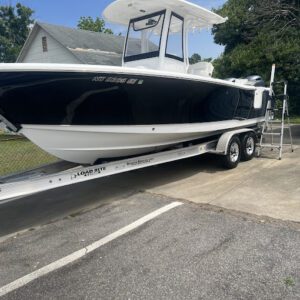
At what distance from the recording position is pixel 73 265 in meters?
3.51

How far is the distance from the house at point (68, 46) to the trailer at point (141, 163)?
1075 cm

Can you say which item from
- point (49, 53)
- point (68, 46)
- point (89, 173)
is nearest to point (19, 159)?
point (89, 173)

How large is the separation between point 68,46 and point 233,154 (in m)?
13.7

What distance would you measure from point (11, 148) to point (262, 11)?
980cm

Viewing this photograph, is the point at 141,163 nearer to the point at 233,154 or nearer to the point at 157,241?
the point at 157,241

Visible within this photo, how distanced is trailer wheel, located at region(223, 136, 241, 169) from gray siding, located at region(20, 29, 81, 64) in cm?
1220

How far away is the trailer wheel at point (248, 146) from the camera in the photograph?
7719mm

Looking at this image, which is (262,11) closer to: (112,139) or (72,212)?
(112,139)

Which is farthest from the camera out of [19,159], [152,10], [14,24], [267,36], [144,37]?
[14,24]

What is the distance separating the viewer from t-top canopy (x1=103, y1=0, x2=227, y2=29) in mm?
6070

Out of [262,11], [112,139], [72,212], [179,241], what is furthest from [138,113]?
[262,11]

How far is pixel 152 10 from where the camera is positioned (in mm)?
6305

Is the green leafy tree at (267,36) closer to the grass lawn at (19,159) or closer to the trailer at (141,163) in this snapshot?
the trailer at (141,163)

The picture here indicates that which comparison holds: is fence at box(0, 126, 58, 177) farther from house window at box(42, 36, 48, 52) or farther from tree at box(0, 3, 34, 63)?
tree at box(0, 3, 34, 63)
